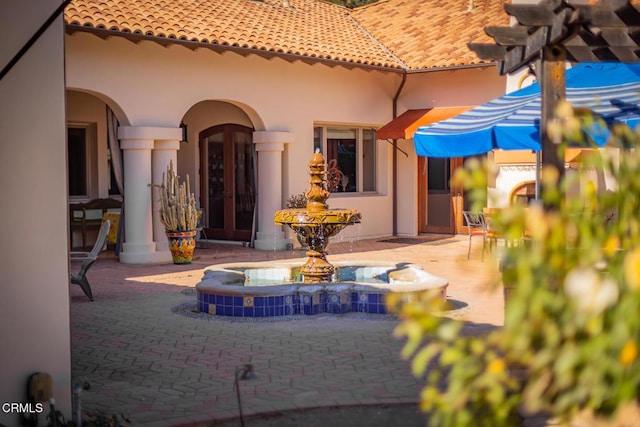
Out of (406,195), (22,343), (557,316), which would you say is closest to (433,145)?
(22,343)

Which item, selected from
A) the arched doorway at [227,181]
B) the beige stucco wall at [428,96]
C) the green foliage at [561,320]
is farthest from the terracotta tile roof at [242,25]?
the green foliage at [561,320]

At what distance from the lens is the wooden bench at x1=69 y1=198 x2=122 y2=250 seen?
16.0 metres

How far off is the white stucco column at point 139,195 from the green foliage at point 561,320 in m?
12.7

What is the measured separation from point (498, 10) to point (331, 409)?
628 inches

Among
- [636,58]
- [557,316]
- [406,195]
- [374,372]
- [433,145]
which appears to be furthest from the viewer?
[406,195]

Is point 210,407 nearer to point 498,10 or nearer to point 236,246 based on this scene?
point 236,246

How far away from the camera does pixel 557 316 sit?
5.66ft

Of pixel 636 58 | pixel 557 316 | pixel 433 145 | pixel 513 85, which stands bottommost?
pixel 557 316

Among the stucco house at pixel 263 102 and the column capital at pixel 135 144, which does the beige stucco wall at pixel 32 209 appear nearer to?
the stucco house at pixel 263 102

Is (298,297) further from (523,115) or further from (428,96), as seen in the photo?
(428,96)

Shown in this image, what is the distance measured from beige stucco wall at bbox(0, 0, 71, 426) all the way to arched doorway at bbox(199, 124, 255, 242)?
12.3 meters

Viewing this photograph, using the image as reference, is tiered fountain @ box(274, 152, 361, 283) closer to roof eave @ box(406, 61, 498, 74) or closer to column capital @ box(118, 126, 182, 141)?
column capital @ box(118, 126, 182, 141)

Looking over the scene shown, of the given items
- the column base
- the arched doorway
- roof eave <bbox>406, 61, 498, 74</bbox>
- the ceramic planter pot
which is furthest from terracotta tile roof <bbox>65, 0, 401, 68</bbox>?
the column base

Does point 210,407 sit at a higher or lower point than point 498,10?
lower
